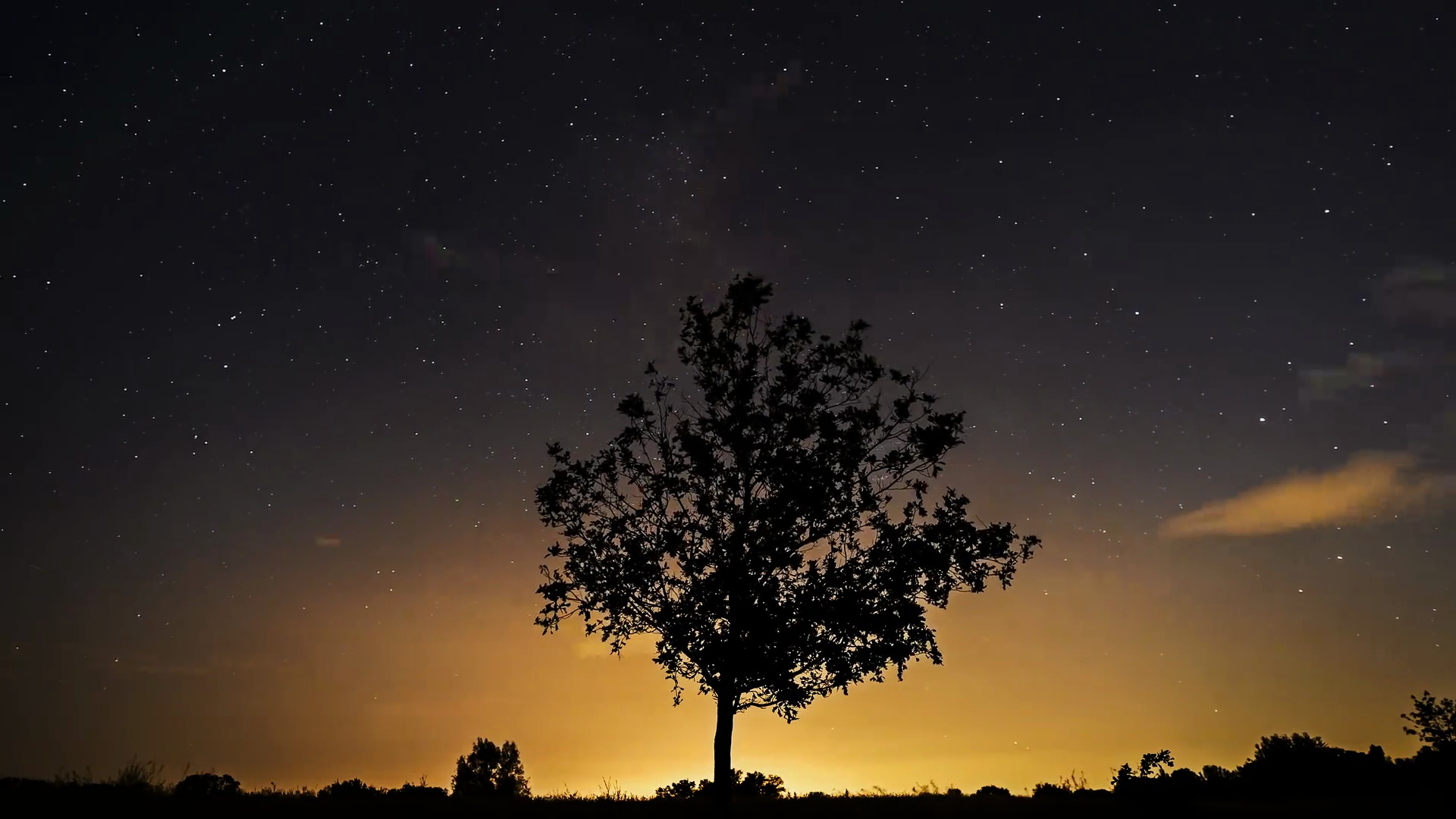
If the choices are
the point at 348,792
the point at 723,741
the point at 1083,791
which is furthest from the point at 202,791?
the point at 1083,791

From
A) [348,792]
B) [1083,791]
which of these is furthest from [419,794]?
[1083,791]

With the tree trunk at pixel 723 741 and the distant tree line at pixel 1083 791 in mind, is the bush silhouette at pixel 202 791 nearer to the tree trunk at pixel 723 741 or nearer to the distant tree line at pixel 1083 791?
the distant tree line at pixel 1083 791

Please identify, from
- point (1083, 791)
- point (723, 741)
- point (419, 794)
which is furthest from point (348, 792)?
point (1083, 791)

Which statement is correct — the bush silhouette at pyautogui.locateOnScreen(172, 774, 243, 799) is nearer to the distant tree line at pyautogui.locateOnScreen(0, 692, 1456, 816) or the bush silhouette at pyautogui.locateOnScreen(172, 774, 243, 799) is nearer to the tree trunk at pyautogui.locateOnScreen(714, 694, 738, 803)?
the distant tree line at pyautogui.locateOnScreen(0, 692, 1456, 816)

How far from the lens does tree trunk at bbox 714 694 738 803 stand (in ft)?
66.0

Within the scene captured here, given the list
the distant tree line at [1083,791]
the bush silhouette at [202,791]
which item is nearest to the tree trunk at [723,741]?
the distant tree line at [1083,791]

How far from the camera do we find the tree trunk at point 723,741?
2011 centimetres

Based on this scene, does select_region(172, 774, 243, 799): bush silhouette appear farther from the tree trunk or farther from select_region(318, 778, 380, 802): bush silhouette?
the tree trunk

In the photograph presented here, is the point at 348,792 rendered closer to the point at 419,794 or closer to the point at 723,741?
the point at 419,794

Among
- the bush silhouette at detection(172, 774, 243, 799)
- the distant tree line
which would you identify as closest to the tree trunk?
the distant tree line

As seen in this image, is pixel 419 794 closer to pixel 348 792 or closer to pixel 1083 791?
pixel 348 792

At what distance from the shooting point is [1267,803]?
22.6 m

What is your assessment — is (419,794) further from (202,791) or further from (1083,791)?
(1083,791)

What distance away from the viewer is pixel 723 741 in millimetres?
20719
